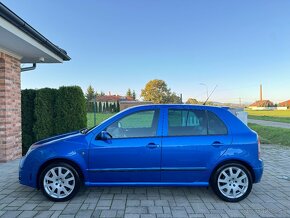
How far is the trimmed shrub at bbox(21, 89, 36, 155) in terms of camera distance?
8797 mm

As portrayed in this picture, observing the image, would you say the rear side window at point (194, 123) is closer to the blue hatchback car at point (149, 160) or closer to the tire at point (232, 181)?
the blue hatchback car at point (149, 160)

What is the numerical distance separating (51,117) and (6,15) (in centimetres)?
465

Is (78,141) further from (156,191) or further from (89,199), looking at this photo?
(156,191)

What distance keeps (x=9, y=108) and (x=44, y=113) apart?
1.45 meters

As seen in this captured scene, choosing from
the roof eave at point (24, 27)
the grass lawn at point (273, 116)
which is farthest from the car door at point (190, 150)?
the grass lawn at point (273, 116)

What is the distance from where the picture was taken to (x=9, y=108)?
7387mm

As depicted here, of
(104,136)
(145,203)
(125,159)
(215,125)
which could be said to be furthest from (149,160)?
(215,125)

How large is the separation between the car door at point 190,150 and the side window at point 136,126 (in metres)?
0.23

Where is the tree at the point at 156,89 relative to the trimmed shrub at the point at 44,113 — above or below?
above

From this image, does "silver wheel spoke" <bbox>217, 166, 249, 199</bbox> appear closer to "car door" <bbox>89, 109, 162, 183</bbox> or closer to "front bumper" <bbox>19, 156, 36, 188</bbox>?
"car door" <bbox>89, 109, 162, 183</bbox>

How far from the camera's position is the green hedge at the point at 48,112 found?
8727mm

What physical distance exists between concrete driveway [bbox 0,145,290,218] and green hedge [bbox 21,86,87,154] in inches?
142

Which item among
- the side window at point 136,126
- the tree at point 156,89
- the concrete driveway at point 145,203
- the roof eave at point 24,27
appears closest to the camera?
the concrete driveway at point 145,203

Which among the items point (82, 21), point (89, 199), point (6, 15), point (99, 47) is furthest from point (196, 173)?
point (99, 47)
